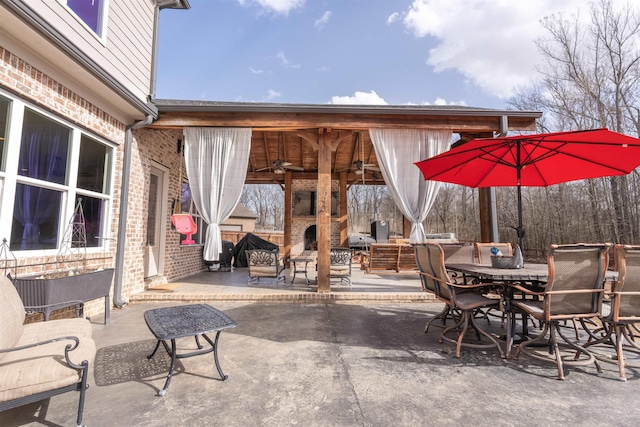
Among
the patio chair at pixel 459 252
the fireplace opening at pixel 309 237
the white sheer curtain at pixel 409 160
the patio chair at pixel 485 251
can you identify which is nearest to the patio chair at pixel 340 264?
the white sheer curtain at pixel 409 160

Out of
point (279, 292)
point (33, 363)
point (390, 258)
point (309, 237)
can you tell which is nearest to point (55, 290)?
point (33, 363)

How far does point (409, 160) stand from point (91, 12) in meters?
5.16

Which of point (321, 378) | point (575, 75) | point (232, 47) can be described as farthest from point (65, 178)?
point (575, 75)

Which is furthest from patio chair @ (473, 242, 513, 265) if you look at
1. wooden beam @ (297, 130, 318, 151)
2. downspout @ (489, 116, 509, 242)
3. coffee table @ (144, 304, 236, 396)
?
coffee table @ (144, 304, 236, 396)

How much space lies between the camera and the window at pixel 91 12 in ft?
11.3

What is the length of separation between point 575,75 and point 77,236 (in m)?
17.1

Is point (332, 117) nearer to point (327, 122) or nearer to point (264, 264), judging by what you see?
point (327, 122)

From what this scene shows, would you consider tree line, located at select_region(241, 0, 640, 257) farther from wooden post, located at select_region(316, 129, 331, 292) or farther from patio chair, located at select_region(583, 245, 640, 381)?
wooden post, located at select_region(316, 129, 331, 292)

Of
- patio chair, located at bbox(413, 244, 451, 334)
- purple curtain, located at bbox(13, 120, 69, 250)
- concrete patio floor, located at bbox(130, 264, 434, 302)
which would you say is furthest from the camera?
concrete patio floor, located at bbox(130, 264, 434, 302)

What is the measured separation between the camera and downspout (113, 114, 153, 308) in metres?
4.28

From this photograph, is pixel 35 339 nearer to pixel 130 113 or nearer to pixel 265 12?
pixel 130 113

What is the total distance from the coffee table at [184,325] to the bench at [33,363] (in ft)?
1.37

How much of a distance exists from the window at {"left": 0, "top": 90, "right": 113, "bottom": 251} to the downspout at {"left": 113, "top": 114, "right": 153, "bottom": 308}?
0.86ft

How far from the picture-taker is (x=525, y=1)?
7324 millimetres
